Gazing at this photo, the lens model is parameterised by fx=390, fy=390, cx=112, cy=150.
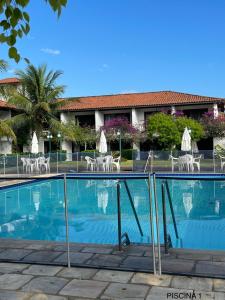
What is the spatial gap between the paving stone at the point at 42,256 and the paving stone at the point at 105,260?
0.56 meters

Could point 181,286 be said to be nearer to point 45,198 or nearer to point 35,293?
point 35,293

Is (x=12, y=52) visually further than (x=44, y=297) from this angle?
No

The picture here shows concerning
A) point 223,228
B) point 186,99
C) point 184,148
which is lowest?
point 223,228

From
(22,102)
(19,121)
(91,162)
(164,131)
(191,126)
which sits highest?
(22,102)

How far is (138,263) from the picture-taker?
4.97m

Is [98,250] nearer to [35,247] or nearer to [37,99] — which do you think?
[35,247]

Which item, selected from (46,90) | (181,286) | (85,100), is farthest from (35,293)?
(85,100)

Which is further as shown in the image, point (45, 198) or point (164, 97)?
point (164, 97)

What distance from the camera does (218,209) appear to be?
10.3m

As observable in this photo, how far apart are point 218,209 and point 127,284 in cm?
662

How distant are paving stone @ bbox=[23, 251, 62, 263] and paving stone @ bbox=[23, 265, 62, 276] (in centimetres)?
27

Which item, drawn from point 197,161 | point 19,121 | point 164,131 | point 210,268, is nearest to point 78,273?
point 210,268

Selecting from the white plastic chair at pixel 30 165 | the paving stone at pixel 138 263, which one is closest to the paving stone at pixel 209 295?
the paving stone at pixel 138 263

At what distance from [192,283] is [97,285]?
1.01 m
